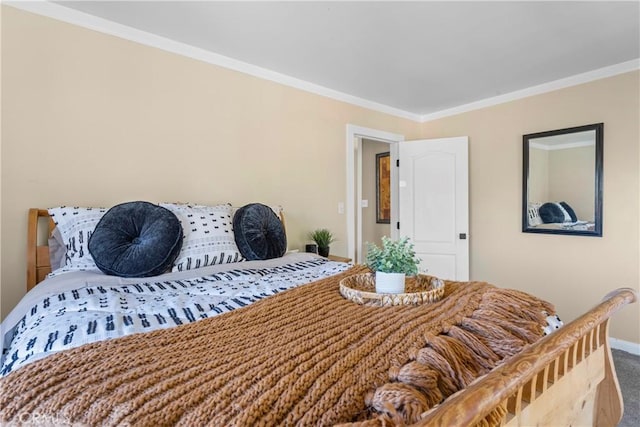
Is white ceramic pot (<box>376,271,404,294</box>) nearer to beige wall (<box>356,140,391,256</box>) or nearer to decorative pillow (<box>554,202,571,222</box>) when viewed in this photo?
decorative pillow (<box>554,202,571,222</box>)

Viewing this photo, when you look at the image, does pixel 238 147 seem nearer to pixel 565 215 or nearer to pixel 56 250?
pixel 56 250

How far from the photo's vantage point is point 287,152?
2938 millimetres

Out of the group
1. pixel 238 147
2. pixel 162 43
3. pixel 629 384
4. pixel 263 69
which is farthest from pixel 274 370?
pixel 629 384

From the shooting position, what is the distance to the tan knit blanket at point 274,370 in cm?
57

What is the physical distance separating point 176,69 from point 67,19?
63 cm

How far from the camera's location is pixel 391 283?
1.33 m

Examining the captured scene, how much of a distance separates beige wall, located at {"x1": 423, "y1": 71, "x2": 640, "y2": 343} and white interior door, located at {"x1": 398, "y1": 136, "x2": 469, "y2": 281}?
183 mm

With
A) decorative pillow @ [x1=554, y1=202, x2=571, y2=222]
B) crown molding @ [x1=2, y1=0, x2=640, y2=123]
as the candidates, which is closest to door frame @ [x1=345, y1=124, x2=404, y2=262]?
crown molding @ [x1=2, y1=0, x2=640, y2=123]

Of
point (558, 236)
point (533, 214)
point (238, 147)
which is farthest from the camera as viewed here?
point (533, 214)

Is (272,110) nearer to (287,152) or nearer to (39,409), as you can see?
(287,152)

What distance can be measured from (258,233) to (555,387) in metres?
1.64

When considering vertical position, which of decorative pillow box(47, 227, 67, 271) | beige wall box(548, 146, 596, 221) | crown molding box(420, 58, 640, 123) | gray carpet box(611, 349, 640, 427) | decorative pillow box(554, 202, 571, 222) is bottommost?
gray carpet box(611, 349, 640, 427)

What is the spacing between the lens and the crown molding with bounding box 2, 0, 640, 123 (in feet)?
6.34

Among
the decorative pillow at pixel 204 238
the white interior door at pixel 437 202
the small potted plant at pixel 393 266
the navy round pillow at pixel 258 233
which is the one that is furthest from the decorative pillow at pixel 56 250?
the white interior door at pixel 437 202
